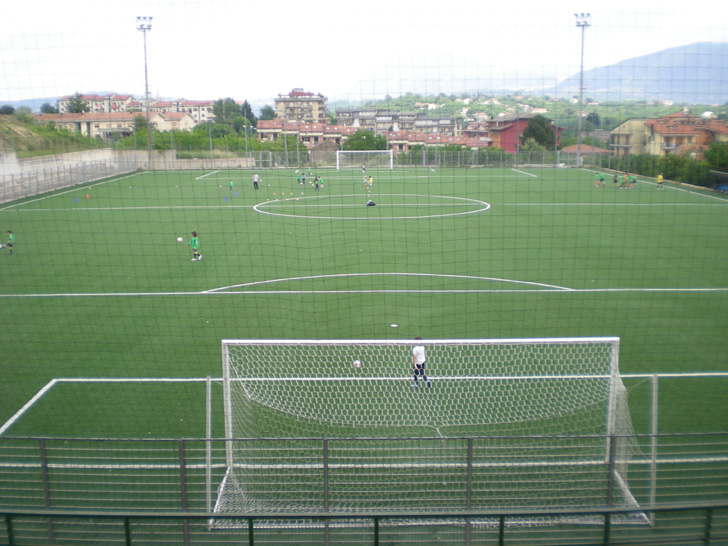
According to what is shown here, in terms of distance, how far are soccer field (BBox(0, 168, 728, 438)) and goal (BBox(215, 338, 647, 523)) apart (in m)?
0.88

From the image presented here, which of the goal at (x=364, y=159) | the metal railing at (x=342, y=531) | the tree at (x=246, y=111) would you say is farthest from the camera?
the goal at (x=364, y=159)

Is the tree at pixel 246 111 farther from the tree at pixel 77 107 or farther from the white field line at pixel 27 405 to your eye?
the white field line at pixel 27 405

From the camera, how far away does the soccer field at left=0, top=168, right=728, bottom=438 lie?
9.15 metres

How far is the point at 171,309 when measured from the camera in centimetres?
1328

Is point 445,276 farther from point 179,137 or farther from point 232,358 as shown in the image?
point 179,137

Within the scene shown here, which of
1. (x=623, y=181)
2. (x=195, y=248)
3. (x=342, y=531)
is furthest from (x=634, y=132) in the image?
(x=342, y=531)

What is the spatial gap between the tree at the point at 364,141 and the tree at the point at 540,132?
436 inches

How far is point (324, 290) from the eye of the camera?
14.6 metres

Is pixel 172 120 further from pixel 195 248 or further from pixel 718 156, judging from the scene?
pixel 718 156

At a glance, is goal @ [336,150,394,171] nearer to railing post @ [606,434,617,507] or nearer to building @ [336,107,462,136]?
building @ [336,107,462,136]

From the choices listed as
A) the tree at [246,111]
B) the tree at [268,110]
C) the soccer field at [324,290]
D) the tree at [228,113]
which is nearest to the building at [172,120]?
the tree at [228,113]

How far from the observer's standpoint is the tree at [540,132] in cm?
4366

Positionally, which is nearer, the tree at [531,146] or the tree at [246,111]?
the tree at [246,111]

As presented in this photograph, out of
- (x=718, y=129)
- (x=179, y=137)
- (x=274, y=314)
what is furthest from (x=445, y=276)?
(x=179, y=137)
